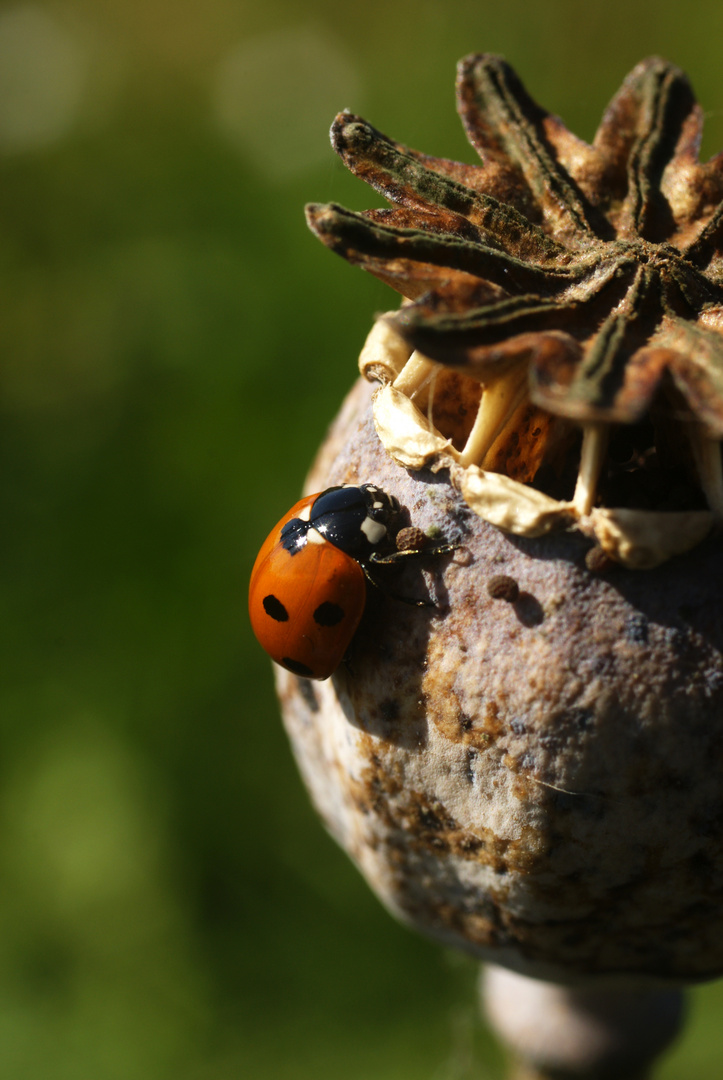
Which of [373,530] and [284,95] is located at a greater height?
[284,95]

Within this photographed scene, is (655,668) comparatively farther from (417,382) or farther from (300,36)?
(300,36)

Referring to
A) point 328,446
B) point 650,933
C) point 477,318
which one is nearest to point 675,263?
point 477,318

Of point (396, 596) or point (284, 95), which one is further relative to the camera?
point (284, 95)

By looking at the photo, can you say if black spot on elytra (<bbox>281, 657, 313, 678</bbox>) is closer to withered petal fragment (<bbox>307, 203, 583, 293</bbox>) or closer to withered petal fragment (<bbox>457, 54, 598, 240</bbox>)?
withered petal fragment (<bbox>307, 203, 583, 293</bbox>)

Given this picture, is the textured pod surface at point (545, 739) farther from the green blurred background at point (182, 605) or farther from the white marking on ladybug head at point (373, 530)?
the green blurred background at point (182, 605)

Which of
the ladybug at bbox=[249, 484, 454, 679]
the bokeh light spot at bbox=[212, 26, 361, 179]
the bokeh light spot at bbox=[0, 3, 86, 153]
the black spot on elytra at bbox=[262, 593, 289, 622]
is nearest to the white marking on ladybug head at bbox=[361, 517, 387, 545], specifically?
the ladybug at bbox=[249, 484, 454, 679]

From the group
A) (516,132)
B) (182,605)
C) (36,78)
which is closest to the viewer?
(516,132)

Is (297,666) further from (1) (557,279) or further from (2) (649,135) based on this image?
(2) (649,135)

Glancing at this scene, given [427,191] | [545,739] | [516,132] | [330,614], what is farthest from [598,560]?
[516,132]
